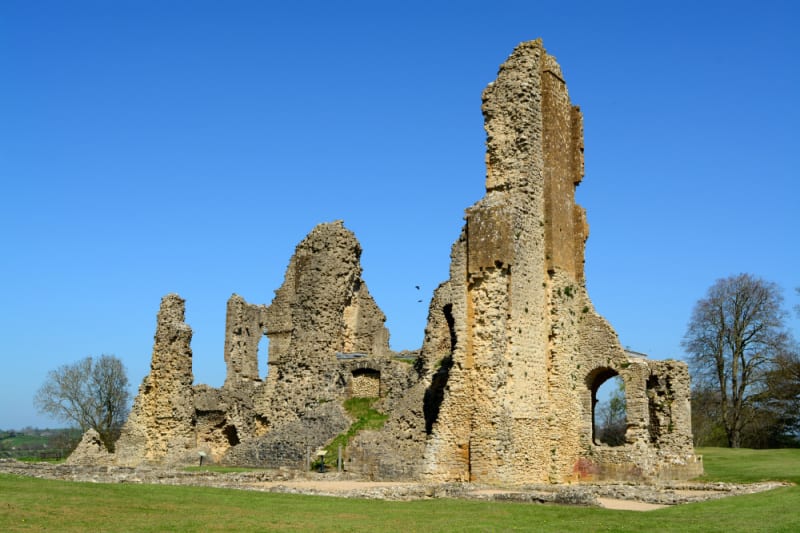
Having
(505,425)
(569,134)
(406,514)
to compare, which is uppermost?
(569,134)

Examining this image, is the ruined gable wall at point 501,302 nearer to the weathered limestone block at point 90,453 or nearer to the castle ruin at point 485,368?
the castle ruin at point 485,368

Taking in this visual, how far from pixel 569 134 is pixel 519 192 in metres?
4.75

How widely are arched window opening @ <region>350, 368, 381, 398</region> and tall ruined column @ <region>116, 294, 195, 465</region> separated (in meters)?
5.33

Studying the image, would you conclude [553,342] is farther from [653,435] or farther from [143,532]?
[143,532]

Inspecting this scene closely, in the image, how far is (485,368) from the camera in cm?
2230

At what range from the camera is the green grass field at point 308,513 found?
12906mm

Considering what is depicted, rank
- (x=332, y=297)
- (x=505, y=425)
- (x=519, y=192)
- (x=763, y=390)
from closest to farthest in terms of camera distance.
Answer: (x=505, y=425), (x=519, y=192), (x=332, y=297), (x=763, y=390)

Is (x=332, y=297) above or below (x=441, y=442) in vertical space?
above

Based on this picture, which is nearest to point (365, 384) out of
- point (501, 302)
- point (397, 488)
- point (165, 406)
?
point (165, 406)

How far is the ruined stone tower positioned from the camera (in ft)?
73.0

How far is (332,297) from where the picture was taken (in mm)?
30297

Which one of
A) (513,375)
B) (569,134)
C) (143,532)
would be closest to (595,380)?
(513,375)

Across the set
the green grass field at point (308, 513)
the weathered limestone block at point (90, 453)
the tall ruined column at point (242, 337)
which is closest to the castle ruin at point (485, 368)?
the weathered limestone block at point (90, 453)

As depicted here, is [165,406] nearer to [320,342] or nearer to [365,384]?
[320,342]
